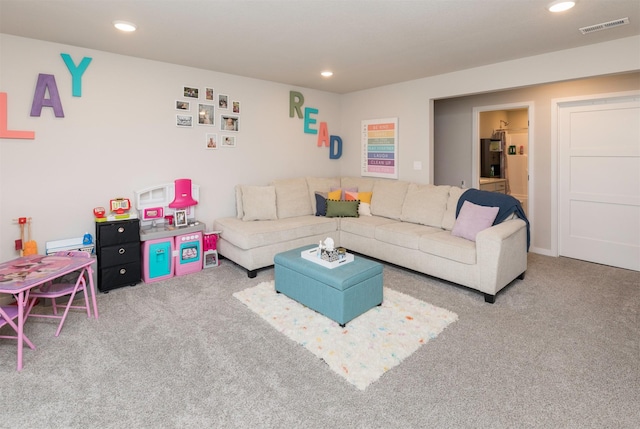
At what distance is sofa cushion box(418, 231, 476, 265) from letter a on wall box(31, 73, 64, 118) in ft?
12.7

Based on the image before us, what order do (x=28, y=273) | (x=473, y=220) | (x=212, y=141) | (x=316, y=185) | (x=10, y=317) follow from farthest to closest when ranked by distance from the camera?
1. (x=316, y=185)
2. (x=212, y=141)
3. (x=473, y=220)
4. (x=28, y=273)
5. (x=10, y=317)

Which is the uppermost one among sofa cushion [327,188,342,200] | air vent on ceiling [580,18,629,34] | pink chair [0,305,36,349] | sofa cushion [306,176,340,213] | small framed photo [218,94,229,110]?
air vent on ceiling [580,18,629,34]

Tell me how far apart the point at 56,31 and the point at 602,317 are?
5218 mm

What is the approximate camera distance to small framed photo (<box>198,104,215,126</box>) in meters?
4.40

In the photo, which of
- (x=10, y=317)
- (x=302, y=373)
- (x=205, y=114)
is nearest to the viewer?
(x=302, y=373)

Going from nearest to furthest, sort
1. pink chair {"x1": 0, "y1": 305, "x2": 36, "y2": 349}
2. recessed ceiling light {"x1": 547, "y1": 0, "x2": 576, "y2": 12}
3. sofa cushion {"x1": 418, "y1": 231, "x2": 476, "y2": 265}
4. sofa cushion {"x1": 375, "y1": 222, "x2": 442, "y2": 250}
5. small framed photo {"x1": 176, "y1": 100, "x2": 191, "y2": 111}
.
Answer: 1. pink chair {"x1": 0, "y1": 305, "x2": 36, "y2": 349}
2. recessed ceiling light {"x1": 547, "y1": 0, "x2": 576, "y2": 12}
3. sofa cushion {"x1": 418, "y1": 231, "x2": 476, "y2": 265}
4. sofa cushion {"x1": 375, "y1": 222, "x2": 442, "y2": 250}
5. small framed photo {"x1": 176, "y1": 100, "x2": 191, "y2": 111}

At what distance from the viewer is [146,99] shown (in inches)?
156

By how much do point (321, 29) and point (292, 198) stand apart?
7.81 feet

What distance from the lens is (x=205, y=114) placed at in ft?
14.6

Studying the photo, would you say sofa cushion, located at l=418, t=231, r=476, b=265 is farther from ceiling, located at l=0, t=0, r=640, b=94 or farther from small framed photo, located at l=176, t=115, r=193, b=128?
small framed photo, located at l=176, t=115, r=193, b=128

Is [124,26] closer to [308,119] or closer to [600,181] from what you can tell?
[308,119]

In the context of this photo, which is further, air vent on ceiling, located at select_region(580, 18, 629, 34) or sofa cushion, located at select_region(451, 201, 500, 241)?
sofa cushion, located at select_region(451, 201, 500, 241)

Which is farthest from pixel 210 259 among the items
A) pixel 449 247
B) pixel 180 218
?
pixel 449 247

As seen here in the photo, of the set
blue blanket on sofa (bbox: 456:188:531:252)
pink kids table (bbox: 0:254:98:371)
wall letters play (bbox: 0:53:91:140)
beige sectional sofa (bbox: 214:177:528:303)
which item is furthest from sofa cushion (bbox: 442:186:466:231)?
wall letters play (bbox: 0:53:91:140)
